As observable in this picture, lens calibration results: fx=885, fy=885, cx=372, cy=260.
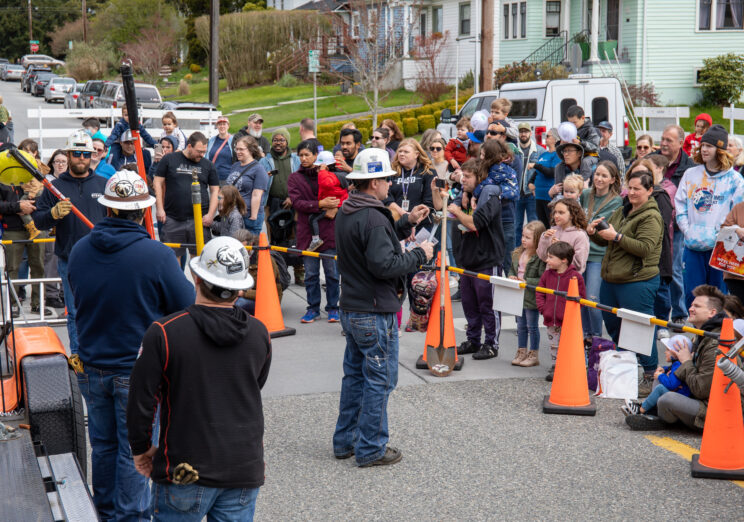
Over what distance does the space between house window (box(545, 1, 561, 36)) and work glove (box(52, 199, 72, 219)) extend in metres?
34.0

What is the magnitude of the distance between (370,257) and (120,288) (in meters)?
1.83

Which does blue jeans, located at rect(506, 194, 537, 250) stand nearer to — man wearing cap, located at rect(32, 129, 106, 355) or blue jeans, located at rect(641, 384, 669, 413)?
blue jeans, located at rect(641, 384, 669, 413)

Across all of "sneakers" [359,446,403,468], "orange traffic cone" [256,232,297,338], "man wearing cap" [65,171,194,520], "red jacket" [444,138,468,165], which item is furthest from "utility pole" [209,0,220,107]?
"man wearing cap" [65,171,194,520]

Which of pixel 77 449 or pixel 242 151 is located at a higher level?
pixel 242 151

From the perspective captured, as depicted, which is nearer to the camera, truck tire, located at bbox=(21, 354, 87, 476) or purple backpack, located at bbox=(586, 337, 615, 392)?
truck tire, located at bbox=(21, 354, 87, 476)

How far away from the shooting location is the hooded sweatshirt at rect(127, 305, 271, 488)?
3863 mm

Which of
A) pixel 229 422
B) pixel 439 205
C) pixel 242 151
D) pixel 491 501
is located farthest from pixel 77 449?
pixel 242 151

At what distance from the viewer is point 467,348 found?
30.0 ft

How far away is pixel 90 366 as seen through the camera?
16.4 ft

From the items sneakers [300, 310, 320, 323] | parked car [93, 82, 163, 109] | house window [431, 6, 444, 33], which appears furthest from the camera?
house window [431, 6, 444, 33]

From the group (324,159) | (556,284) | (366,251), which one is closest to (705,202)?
(556,284)

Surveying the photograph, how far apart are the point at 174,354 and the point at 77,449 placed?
2089 mm

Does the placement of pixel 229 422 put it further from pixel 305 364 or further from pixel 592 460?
pixel 305 364

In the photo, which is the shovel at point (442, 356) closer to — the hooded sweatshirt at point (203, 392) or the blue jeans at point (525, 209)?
the hooded sweatshirt at point (203, 392)
